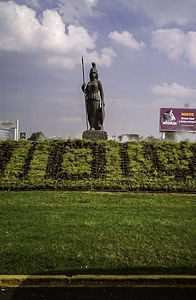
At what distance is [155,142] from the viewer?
1331 centimetres

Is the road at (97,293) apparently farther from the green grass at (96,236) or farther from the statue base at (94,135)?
the statue base at (94,135)

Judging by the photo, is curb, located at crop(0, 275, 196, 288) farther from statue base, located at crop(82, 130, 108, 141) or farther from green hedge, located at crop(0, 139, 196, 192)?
statue base, located at crop(82, 130, 108, 141)

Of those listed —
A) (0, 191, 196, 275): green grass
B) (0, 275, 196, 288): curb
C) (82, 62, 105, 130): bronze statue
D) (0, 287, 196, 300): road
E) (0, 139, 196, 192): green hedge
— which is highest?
(82, 62, 105, 130): bronze statue

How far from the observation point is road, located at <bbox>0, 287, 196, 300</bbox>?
399 centimetres

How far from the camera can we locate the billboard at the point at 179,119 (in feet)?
102

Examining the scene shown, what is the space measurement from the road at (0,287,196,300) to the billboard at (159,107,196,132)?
A: 1094 inches

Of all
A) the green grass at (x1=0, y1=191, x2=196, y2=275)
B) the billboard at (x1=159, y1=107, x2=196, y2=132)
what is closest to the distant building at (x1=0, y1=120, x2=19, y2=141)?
the billboard at (x1=159, y1=107, x2=196, y2=132)

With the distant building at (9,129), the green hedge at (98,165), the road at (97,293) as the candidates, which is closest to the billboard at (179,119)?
the distant building at (9,129)

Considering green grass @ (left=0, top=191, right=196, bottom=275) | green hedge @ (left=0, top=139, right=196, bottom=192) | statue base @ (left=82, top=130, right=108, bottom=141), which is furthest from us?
statue base @ (left=82, top=130, right=108, bottom=141)

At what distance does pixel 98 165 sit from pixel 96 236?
633cm

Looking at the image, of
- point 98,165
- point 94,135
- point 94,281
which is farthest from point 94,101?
point 94,281

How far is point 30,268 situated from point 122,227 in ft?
6.66

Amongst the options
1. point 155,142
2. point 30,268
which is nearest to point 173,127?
point 155,142

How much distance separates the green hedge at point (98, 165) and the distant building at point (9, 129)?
534 inches
